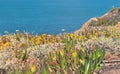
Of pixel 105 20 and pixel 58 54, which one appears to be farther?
pixel 105 20

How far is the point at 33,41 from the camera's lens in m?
13.5

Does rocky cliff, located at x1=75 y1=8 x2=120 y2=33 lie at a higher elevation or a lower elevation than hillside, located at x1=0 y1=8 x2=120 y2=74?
higher

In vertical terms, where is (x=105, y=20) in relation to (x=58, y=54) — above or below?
above

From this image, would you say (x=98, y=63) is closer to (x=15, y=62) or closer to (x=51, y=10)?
(x=15, y=62)

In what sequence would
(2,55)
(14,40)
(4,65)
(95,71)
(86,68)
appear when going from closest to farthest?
(86,68), (95,71), (4,65), (2,55), (14,40)

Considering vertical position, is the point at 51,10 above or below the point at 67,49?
above

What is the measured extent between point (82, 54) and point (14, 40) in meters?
3.25

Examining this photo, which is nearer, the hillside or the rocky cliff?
the hillside

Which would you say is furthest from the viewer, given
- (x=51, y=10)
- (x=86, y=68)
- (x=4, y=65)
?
(x=51, y=10)

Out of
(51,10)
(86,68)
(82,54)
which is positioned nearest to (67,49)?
(82,54)

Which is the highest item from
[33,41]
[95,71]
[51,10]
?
[51,10]

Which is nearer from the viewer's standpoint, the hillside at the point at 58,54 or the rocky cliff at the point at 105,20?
the hillside at the point at 58,54

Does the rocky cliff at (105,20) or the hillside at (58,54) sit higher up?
the rocky cliff at (105,20)

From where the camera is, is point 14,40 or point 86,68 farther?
point 14,40
